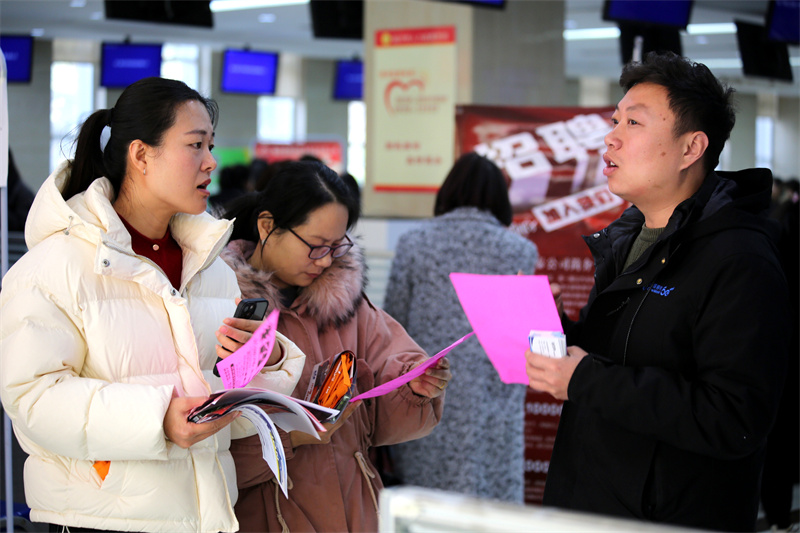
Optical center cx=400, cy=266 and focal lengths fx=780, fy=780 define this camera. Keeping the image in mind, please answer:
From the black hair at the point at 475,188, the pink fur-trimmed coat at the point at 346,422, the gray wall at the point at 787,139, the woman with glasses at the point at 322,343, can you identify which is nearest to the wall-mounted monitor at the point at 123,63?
the black hair at the point at 475,188

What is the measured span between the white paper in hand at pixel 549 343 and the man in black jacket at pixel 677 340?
19mm

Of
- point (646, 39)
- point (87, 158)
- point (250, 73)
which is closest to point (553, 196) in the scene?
point (87, 158)

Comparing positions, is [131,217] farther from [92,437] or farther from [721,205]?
[721,205]

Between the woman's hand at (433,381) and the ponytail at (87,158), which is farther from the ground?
the ponytail at (87,158)

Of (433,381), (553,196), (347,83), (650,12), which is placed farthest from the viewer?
(347,83)

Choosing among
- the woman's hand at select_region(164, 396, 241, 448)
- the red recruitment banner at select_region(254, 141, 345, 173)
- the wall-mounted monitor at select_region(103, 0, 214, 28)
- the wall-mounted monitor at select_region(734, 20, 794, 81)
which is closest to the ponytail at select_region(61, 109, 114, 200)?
the woman's hand at select_region(164, 396, 241, 448)

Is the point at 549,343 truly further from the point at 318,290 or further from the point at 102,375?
the point at 102,375

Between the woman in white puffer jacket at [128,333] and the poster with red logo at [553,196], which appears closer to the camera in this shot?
the woman in white puffer jacket at [128,333]

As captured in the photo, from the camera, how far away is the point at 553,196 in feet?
12.7

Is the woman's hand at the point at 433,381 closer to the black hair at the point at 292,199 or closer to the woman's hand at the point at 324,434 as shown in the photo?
the woman's hand at the point at 324,434

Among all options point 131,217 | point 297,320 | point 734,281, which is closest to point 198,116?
point 131,217

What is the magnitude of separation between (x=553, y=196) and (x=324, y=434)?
94.6 inches

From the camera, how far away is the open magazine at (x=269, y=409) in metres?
1.41

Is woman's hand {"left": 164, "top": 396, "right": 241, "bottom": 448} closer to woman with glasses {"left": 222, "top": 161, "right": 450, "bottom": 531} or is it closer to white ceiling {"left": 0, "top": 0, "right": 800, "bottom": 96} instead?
woman with glasses {"left": 222, "top": 161, "right": 450, "bottom": 531}
